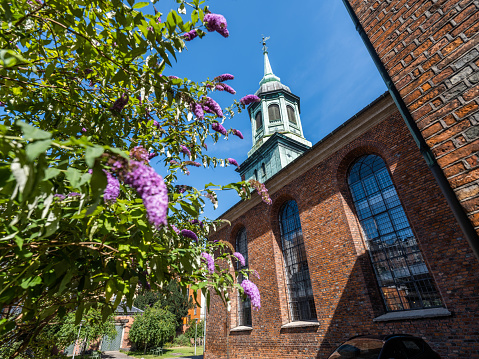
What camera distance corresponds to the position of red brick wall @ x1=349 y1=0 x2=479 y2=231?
132 centimetres

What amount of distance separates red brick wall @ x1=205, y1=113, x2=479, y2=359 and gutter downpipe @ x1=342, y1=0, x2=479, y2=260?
18.4 ft

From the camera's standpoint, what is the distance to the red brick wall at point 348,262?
18.2ft

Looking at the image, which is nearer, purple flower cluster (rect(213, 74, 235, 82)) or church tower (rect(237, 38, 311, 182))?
purple flower cluster (rect(213, 74, 235, 82))

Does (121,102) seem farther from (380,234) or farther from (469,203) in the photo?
(380,234)

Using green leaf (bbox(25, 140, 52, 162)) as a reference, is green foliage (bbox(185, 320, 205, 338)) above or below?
below

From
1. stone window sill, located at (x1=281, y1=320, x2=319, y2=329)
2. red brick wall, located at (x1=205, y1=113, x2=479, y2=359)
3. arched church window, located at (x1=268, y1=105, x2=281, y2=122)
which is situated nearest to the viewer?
red brick wall, located at (x1=205, y1=113, x2=479, y2=359)

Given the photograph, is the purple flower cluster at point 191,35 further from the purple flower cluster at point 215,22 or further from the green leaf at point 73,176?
the green leaf at point 73,176

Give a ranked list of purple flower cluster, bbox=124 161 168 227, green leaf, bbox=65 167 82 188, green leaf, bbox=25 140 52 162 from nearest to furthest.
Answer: green leaf, bbox=25 140 52 162, green leaf, bbox=65 167 82 188, purple flower cluster, bbox=124 161 168 227

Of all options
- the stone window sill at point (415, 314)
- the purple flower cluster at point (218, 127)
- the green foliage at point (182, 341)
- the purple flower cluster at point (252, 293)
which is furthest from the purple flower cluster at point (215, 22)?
the green foliage at point (182, 341)

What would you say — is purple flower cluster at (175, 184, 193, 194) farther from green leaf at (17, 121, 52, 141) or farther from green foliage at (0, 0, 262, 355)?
green leaf at (17, 121, 52, 141)

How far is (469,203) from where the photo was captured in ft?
4.18

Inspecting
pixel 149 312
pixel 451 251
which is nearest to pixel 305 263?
pixel 451 251

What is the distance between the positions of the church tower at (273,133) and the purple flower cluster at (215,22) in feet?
49.7

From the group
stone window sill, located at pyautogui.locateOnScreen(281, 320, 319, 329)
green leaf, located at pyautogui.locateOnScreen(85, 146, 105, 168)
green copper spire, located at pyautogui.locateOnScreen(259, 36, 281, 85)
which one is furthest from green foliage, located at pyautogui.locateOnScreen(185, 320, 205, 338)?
green leaf, located at pyautogui.locateOnScreen(85, 146, 105, 168)
